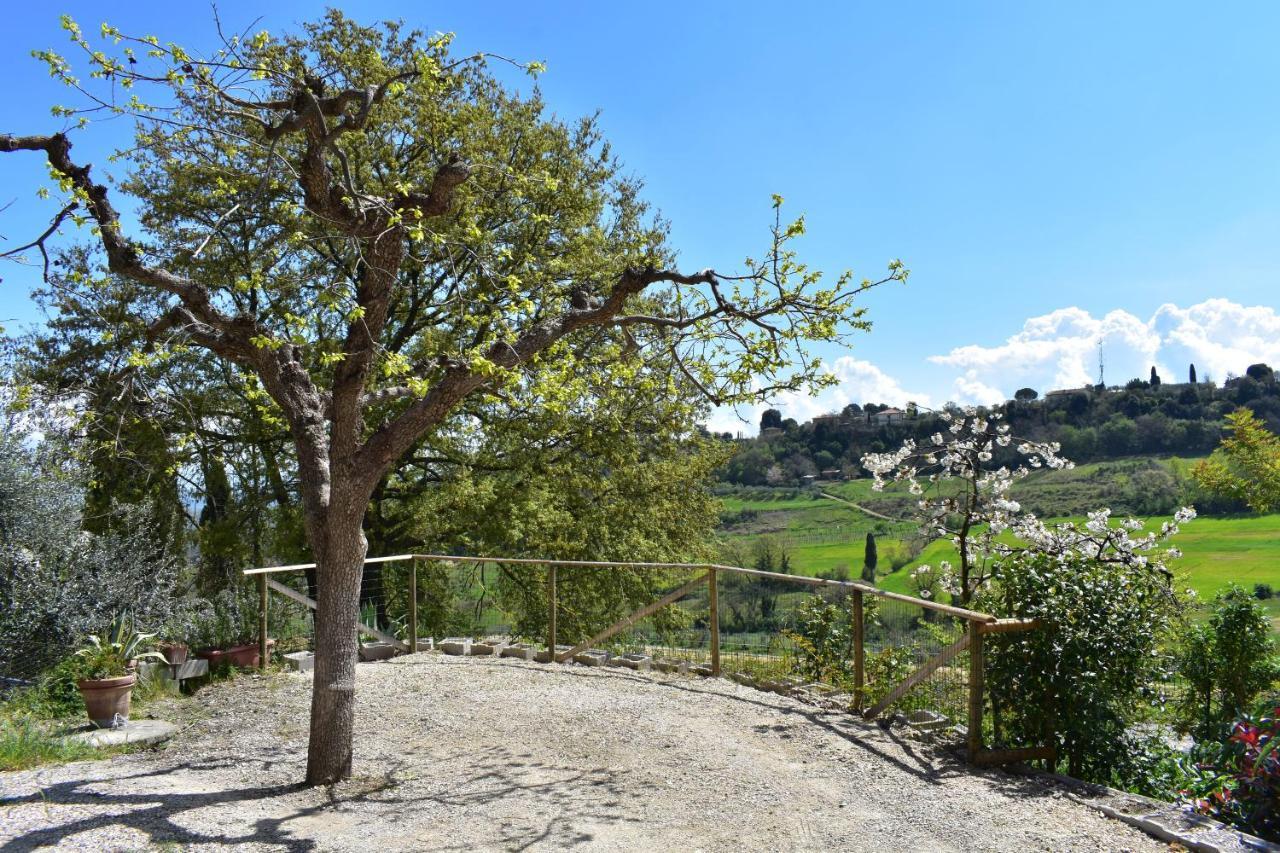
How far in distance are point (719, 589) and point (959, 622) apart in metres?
2.82

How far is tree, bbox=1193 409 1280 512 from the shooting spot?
651 inches

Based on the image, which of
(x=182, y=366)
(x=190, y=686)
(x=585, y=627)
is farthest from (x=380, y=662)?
(x=182, y=366)

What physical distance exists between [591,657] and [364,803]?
4.73m

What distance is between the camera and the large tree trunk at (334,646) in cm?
589

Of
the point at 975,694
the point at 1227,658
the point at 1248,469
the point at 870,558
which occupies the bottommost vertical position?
the point at 870,558

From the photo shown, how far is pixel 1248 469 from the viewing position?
17.5 meters

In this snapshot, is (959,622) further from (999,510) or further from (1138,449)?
(1138,449)

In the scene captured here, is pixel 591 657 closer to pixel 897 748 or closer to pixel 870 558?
pixel 897 748

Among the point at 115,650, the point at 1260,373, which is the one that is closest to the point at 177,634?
the point at 115,650

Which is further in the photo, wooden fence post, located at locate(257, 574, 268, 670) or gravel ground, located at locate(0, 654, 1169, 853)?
wooden fence post, located at locate(257, 574, 268, 670)

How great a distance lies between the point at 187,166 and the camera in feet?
39.9

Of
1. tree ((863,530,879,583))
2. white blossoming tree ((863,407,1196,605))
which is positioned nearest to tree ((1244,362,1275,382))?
tree ((863,530,879,583))

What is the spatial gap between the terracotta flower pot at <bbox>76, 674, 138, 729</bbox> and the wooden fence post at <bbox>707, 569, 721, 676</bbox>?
5.31 meters

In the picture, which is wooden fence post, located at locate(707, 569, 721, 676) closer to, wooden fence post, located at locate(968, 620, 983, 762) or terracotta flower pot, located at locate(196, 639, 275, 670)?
wooden fence post, located at locate(968, 620, 983, 762)
